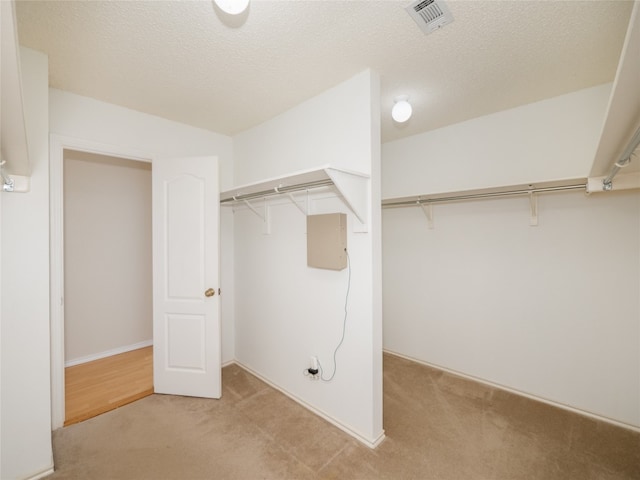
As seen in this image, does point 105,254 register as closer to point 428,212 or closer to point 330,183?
point 330,183

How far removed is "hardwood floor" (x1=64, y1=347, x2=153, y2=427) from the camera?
230 cm

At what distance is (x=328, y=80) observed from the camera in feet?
6.70

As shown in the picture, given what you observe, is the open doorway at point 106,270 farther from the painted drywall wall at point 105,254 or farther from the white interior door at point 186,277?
the white interior door at point 186,277

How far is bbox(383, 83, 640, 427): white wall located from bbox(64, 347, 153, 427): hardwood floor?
2733 millimetres

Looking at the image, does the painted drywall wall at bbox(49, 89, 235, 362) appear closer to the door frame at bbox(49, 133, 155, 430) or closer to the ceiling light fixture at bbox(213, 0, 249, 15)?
the door frame at bbox(49, 133, 155, 430)

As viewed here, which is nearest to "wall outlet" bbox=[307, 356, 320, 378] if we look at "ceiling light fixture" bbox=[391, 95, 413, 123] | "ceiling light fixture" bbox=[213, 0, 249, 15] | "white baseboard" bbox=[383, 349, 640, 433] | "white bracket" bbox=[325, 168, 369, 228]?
"white bracket" bbox=[325, 168, 369, 228]

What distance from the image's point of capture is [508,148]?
2.50m

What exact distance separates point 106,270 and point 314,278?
2786mm

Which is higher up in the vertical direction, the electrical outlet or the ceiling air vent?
the ceiling air vent

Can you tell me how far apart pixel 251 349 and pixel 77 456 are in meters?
1.43

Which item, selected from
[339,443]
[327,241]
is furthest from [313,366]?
[327,241]

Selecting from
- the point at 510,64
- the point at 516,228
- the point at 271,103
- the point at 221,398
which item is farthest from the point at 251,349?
the point at 510,64

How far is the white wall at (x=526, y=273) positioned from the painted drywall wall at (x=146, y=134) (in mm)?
1938

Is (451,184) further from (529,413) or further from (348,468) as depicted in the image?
(348,468)
